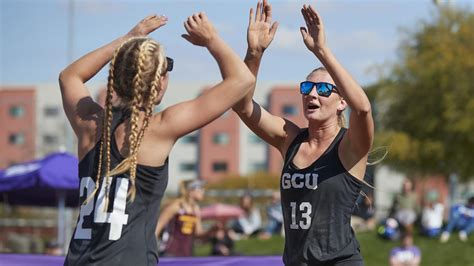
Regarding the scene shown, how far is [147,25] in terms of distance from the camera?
455cm

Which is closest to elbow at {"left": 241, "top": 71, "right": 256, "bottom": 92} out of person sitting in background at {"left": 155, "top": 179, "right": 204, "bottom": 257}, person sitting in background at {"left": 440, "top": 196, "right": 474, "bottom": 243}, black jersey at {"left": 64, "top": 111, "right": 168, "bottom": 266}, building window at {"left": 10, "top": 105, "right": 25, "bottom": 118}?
black jersey at {"left": 64, "top": 111, "right": 168, "bottom": 266}

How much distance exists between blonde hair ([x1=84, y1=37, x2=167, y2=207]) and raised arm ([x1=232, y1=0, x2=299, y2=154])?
3.05 feet

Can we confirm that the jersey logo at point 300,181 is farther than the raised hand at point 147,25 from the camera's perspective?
Yes

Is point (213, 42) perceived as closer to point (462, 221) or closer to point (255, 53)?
point (255, 53)

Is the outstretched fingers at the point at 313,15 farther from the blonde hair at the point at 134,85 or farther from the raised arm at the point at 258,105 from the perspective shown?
the blonde hair at the point at 134,85

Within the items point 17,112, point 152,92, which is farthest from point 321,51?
point 17,112

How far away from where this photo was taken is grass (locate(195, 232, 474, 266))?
2080cm

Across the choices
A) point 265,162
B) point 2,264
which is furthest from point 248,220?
point 265,162

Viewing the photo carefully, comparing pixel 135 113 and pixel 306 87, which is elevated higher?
pixel 306 87

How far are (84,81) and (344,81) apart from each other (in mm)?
1385

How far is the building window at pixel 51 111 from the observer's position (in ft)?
247

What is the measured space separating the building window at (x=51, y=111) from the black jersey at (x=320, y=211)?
7156 centimetres

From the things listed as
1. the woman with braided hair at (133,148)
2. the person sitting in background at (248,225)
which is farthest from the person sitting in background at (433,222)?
the woman with braided hair at (133,148)

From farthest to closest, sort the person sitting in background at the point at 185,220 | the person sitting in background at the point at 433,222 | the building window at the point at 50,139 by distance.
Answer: the building window at the point at 50,139, the person sitting in background at the point at 433,222, the person sitting in background at the point at 185,220
